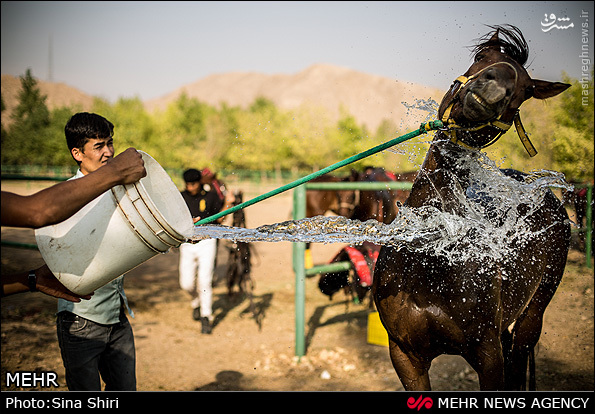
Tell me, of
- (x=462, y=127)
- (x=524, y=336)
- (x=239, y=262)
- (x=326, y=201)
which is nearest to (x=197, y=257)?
(x=239, y=262)

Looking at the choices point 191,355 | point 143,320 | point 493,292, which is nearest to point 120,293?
point 493,292

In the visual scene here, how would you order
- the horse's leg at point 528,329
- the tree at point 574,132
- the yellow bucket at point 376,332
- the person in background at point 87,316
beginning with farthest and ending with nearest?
1. the tree at point 574,132
2. the yellow bucket at point 376,332
3. the horse's leg at point 528,329
4. the person in background at point 87,316

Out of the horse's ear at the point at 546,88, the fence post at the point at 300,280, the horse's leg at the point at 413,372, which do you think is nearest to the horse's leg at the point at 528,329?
the horse's leg at the point at 413,372

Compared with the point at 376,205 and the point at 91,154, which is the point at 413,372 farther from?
the point at 376,205

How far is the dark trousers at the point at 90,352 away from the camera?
2.24 meters

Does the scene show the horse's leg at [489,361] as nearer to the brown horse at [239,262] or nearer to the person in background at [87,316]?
the person in background at [87,316]

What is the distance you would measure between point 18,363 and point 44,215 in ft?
12.8

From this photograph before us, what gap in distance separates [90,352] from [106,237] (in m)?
0.95

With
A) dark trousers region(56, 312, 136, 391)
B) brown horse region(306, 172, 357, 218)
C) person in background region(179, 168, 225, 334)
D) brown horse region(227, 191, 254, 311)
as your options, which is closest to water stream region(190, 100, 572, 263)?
dark trousers region(56, 312, 136, 391)

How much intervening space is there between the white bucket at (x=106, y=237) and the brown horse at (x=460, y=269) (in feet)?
3.88

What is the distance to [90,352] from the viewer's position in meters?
2.27

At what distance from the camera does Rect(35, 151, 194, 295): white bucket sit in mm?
1621

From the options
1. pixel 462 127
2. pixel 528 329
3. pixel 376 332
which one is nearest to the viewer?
pixel 462 127
